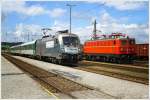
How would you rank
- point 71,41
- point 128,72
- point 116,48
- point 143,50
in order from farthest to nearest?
point 143,50 → point 116,48 → point 71,41 → point 128,72

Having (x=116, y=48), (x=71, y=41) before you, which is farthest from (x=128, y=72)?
(x=116, y=48)

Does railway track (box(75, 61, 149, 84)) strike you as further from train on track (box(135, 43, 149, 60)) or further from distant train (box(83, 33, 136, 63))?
train on track (box(135, 43, 149, 60))

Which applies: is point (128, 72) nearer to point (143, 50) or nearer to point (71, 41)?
point (71, 41)

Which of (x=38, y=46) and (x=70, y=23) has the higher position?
(x=70, y=23)

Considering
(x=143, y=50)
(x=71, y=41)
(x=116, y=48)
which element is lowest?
(x=143, y=50)

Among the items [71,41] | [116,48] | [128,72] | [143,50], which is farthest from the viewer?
[143,50]

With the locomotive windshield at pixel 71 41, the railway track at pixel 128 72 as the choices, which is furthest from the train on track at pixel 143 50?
the railway track at pixel 128 72

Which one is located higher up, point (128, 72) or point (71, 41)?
point (71, 41)

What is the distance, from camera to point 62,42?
25.7 meters

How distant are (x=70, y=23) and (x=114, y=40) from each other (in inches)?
Answer: 763

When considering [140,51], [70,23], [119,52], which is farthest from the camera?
[70,23]

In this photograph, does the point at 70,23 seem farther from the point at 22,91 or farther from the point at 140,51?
the point at 22,91

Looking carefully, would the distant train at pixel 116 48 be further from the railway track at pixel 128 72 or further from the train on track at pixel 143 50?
the railway track at pixel 128 72

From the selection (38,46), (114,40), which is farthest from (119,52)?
(38,46)
